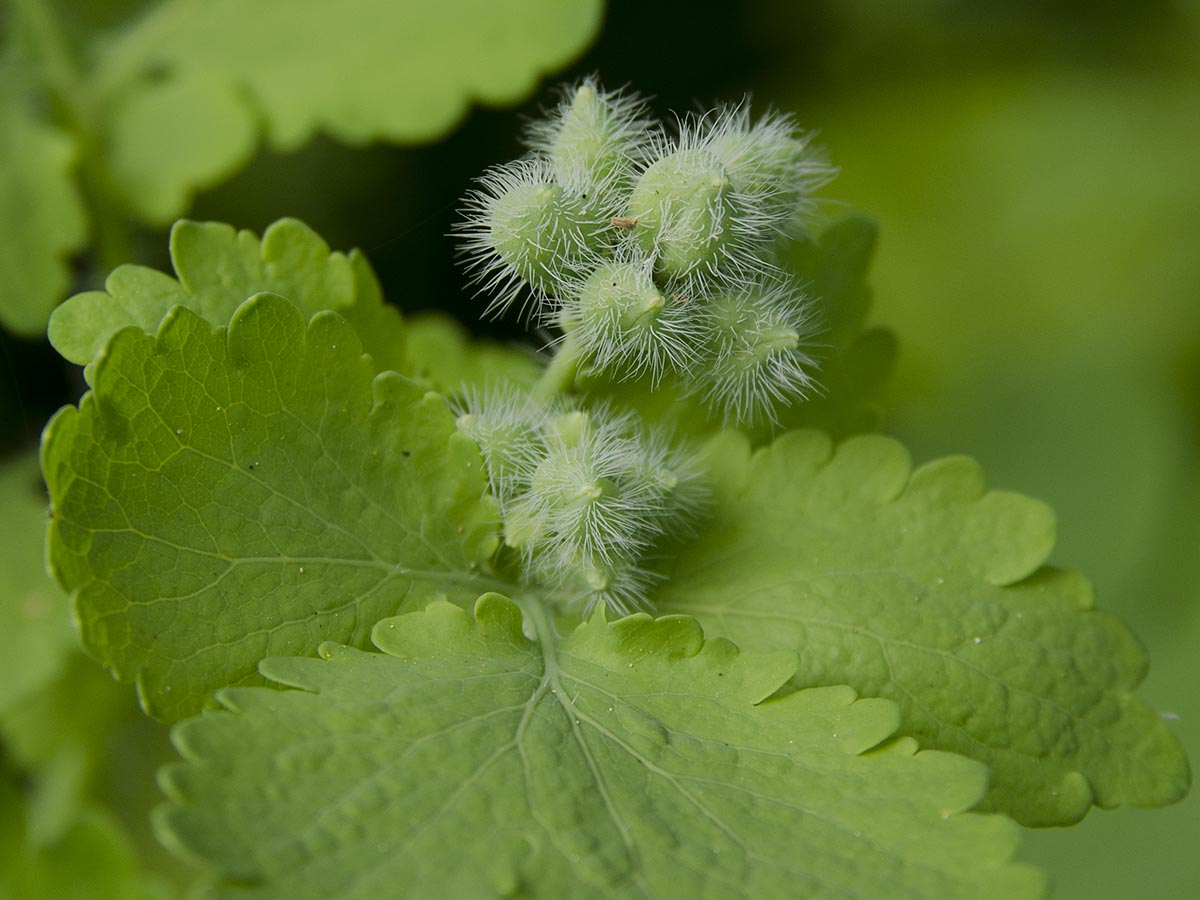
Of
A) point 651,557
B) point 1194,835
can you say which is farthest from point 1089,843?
point 651,557

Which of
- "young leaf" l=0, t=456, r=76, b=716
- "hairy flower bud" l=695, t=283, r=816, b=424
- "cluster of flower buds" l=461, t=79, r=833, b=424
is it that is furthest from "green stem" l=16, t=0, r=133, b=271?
"hairy flower bud" l=695, t=283, r=816, b=424

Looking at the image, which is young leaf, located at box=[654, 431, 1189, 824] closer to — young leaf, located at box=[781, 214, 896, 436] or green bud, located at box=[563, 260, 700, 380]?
young leaf, located at box=[781, 214, 896, 436]

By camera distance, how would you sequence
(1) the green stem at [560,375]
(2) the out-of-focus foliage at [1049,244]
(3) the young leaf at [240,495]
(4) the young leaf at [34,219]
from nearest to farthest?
(3) the young leaf at [240,495]
(1) the green stem at [560,375]
(4) the young leaf at [34,219]
(2) the out-of-focus foliage at [1049,244]

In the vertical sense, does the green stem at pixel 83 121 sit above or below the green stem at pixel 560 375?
below

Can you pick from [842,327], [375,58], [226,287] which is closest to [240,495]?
[226,287]

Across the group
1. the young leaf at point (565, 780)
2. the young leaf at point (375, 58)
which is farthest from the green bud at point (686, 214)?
the young leaf at point (375, 58)

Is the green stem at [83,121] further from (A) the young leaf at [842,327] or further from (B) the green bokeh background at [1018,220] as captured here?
(A) the young leaf at [842,327]
